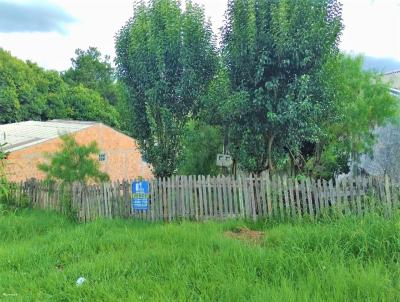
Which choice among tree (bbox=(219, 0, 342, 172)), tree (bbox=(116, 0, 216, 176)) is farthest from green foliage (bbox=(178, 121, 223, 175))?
tree (bbox=(219, 0, 342, 172))

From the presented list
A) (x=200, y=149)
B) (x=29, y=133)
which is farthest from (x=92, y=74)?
(x=200, y=149)

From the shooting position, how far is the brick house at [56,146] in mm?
18266

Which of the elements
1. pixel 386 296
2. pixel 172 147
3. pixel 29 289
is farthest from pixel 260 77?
pixel 29 289

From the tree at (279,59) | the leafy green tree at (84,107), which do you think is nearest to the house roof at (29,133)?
the leafy green tree at (84,107)

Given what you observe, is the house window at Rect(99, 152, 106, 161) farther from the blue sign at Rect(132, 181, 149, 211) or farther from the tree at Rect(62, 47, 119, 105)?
the tree at Rect(62, 47, 119, 105)

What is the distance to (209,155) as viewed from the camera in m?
12.0

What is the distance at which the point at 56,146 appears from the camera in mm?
19297

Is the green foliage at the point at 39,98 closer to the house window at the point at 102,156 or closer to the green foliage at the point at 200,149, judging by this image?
the house window at the point at 102,156

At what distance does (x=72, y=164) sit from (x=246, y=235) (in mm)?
5880

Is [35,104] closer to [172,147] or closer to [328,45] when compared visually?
[172,147]

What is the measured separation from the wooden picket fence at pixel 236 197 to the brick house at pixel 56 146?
9.42 m

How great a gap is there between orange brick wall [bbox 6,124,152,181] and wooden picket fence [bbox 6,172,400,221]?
9.46 m

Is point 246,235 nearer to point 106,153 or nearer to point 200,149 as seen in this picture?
point 200,149

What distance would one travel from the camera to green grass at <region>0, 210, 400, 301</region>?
3797mm
